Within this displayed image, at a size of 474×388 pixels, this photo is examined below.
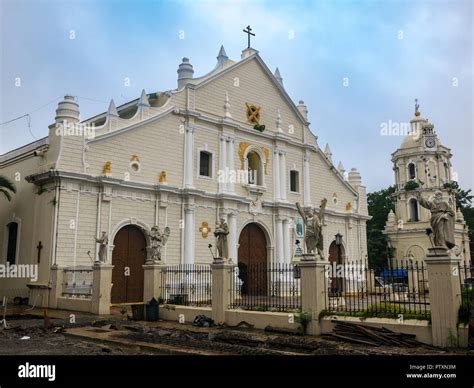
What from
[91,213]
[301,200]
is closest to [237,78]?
[301,200]

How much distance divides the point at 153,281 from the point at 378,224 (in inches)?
1671

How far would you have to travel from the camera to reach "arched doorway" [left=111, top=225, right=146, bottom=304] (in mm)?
21250

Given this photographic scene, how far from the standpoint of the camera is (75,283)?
1948cm

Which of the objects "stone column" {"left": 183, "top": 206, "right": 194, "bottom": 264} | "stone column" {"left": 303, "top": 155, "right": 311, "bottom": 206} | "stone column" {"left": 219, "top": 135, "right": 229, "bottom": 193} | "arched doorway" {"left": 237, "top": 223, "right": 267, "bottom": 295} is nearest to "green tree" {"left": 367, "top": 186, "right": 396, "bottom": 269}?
"stone column" {"left": 303, "top": 155, "right": 311, "bottom": 206}

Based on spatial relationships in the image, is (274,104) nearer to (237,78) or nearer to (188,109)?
(237,78)

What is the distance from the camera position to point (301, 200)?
30469mm

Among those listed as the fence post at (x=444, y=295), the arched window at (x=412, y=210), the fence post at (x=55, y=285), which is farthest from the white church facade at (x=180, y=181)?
the arched window at (x=412, y=210)

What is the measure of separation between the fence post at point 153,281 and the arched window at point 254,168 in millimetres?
10976

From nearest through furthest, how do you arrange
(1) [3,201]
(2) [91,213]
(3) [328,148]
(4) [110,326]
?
1. (4) [110,326]
2. (2) [91,213]
3. (1) [3,201]
4. (3) [328,148]

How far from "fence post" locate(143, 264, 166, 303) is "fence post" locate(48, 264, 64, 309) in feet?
11.7

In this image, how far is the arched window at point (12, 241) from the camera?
22.5 meters
